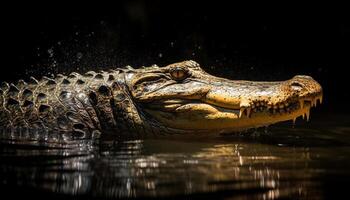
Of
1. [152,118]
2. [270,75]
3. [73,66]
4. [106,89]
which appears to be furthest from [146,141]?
[270,75]

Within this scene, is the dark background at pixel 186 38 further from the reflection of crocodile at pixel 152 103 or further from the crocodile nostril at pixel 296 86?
the crocodile nostril at pixel 296 86

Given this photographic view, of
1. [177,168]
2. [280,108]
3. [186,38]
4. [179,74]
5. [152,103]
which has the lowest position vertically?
[177,168]

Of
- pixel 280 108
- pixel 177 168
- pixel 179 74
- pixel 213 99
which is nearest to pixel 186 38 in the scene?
pixel 179 74

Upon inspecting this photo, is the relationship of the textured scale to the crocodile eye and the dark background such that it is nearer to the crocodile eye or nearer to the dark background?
the crocodile eye

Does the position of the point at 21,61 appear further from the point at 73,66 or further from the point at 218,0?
the point at 218,0

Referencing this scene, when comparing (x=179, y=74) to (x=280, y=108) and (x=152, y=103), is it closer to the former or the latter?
(x=152, y=103)

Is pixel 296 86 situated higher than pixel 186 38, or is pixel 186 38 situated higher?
pixel 186 38

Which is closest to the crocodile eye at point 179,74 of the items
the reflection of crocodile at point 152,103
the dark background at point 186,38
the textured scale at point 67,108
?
the reflection of crocodile at point 152,103
